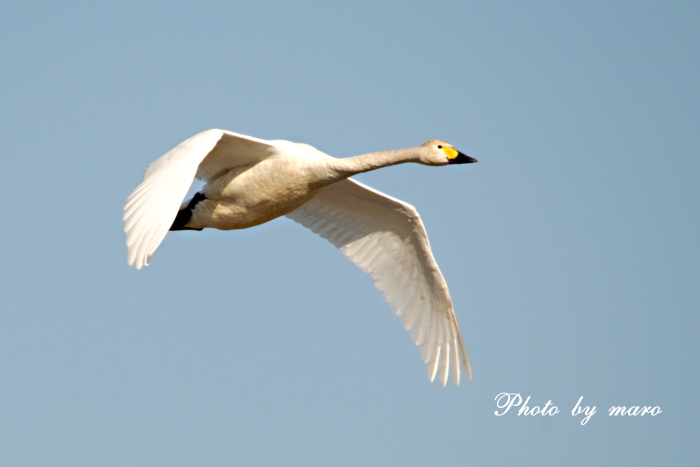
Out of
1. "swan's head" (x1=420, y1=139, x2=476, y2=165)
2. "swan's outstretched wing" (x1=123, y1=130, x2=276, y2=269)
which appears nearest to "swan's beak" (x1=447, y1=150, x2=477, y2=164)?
"swan's head" (x1=420, y1=139, x2=476, y2=165)

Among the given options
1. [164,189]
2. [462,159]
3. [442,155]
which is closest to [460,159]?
[462,159]

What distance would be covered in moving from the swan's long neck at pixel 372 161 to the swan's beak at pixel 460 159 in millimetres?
487

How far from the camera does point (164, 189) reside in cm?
1334

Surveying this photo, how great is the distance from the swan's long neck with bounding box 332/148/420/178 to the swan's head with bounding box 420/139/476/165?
0.13 metres

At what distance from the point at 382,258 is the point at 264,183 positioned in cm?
349

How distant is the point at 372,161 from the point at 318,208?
3.04 meters

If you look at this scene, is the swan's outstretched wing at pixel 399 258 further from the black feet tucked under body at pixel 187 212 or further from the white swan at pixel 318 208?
the black feet tucked under body at pixel 187 212

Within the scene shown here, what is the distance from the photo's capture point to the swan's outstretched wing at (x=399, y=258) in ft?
59.9

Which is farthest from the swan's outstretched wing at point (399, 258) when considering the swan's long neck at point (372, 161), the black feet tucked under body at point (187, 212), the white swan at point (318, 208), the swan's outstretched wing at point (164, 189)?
the swan's outstretched wing at point (164, 189)

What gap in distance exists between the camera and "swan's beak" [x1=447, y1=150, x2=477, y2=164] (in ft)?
51.8

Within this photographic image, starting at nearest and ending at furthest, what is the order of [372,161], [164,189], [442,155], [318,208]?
[164,189] < [372,161] < [442,155] < [318,208]

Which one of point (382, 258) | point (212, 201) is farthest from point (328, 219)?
point (212, 201)

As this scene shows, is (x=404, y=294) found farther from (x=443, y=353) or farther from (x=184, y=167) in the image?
(x=184, y=167)

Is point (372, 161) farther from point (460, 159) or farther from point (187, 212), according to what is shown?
point (187, 212)
